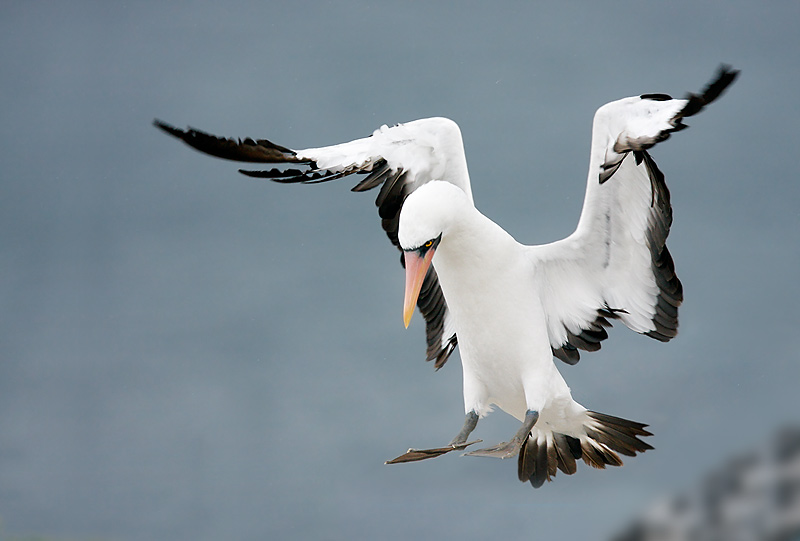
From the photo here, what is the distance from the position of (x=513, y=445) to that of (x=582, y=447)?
753mm

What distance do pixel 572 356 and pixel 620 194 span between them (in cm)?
90

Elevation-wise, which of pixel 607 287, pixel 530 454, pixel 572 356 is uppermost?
pixel 607 287

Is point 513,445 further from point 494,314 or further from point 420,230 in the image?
point 420,230

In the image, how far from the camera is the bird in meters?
3.77

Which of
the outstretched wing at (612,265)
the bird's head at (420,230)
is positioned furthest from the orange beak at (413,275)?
the outstretched wing at (612,265)

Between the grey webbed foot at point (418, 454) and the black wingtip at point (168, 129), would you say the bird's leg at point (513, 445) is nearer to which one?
the grey webbed foot at point (418, 454)

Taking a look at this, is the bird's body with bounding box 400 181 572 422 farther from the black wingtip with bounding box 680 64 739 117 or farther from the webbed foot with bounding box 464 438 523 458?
the black wingtip with bounding box 680 64 739 117

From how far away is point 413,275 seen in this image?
12.4 feet

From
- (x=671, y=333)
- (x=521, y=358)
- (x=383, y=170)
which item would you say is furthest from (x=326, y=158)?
(x=671, y=333)

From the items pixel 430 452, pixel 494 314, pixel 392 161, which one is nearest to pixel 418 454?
pixel 430 452

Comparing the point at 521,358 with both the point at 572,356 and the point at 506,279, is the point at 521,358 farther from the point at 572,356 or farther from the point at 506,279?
the point at 572,356

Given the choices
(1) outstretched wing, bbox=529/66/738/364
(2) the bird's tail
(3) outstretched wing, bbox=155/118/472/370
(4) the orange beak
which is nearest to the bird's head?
(4) the orange beak

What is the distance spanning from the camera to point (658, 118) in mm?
3566

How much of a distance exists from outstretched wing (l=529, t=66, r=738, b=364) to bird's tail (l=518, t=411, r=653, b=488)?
0.42 m
